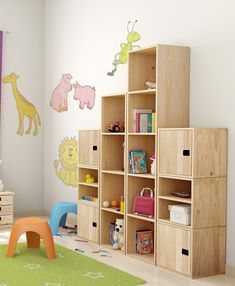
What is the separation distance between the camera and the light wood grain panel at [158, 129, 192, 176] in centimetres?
390

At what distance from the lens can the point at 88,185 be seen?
527 cm

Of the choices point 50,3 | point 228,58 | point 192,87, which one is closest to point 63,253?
point 192,87

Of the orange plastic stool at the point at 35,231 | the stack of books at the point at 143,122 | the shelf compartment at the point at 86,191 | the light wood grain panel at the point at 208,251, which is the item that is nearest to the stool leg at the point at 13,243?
the orange plastic stool at the point at 35,231

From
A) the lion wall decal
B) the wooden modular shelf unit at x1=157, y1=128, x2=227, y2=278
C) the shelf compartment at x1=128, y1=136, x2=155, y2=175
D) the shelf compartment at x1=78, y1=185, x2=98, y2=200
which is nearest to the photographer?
the wooden modular shelf unit at x1=157, y1=128, x2=227, y2=278

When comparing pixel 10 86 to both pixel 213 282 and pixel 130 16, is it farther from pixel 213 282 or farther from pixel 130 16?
pixel 213 282

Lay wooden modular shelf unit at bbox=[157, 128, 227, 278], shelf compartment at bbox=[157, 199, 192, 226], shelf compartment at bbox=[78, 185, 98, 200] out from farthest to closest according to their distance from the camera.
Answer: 1. shelf compartment at bbox=[78, 185, 98, 200]
2. shelf compartment at bbox=[157, 199, 192, 226]
3. wooden modular shelf unit at bbox=[157, 128, 227, 278]

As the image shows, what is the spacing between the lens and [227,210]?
13.1 ft

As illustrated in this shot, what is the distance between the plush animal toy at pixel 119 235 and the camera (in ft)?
15.5

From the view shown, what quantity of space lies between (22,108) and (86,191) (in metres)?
1.74

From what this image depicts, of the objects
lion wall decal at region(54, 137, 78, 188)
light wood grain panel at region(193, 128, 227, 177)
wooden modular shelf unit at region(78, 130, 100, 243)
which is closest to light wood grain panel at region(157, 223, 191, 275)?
light wood grain panel at region(193, 128, 227, 177)

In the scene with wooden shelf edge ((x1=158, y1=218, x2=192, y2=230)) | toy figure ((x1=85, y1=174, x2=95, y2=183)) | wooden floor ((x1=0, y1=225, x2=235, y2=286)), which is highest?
toy figure ((x1=85, y1=174, x2=95, y2=183))

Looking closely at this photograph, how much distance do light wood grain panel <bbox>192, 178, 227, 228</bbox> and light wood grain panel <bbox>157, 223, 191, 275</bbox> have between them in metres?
0.15

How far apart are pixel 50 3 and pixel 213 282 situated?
168 inches

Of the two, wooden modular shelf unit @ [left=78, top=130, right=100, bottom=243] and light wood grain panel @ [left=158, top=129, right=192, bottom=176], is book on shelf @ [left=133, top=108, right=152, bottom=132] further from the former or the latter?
wooden modular shelf unit @ [left=78, top=130, right=100, bottom=243]
